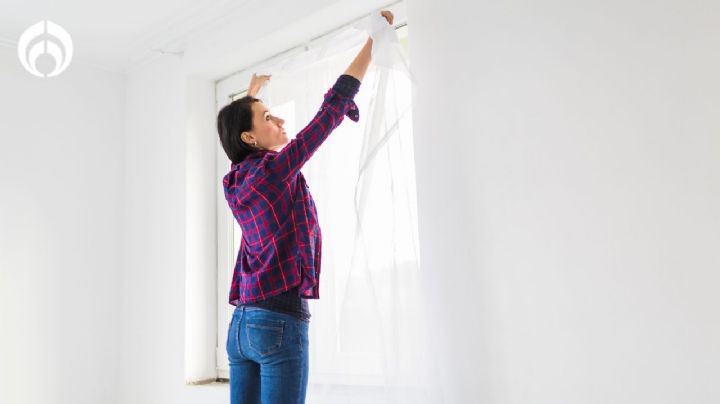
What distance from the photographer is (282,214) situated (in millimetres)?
1517

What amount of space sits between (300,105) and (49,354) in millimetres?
1738

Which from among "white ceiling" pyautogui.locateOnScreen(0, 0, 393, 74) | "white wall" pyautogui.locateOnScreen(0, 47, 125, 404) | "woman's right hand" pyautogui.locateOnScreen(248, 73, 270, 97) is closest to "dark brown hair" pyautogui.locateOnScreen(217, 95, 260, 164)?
"woman's right hand" pyautogui.locateOnScreen(248, 73, 270, 97)

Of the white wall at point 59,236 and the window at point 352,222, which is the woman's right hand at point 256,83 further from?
the white wall at point 59,236

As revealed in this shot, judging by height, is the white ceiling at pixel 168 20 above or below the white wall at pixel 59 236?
above

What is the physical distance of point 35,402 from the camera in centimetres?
260

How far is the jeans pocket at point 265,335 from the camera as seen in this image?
1.41 metres

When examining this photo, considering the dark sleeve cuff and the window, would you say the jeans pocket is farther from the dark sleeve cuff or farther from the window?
the dark sleeve cuff

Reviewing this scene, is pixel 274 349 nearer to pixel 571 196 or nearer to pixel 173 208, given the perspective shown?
pixel 571 196

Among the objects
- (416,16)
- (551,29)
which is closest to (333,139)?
(416,16)

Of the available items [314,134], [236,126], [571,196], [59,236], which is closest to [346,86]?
[314,134]

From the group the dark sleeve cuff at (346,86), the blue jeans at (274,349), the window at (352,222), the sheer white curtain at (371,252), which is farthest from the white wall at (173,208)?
the blue jeans at (274,349)

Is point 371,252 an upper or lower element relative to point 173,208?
lower

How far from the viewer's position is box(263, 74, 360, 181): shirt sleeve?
57.9 inches

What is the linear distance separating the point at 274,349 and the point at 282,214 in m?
0.35
